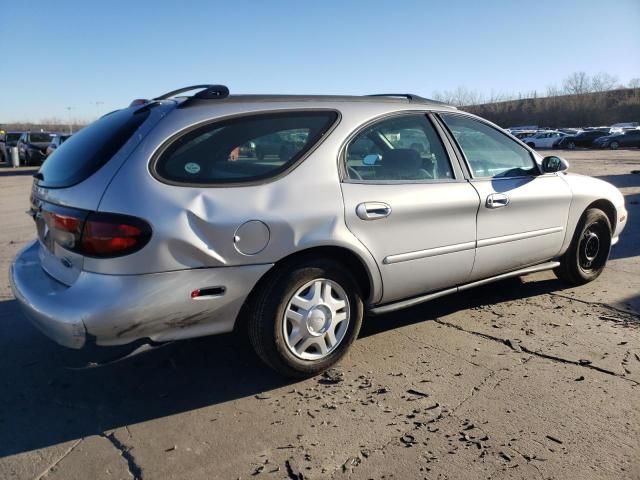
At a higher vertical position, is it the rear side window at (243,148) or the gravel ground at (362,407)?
the rear side window at (243,148)

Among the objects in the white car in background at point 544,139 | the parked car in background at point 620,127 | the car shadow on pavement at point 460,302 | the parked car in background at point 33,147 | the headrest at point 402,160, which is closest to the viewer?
the headrest at point 402,160

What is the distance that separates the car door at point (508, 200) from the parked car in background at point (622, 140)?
130ft

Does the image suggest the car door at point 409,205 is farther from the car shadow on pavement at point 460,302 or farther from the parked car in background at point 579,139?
the parked car in background at point 579,139

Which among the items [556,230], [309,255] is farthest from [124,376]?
[556,230]

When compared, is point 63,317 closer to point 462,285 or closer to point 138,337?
point 138,337

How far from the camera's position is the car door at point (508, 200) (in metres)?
4.06

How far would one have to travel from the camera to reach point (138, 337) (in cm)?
279

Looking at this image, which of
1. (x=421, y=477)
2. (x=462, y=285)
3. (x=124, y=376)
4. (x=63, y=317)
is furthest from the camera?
(x=462, y=285)

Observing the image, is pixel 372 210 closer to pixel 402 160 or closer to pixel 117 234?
pixel 402 160

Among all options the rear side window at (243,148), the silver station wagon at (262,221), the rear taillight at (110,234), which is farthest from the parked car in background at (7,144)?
the rear taillight at (110,234)

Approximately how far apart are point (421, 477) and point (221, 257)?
1.43 metres

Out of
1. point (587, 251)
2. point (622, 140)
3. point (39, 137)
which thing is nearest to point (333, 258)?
point (587, 251)

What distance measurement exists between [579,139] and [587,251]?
40.8m

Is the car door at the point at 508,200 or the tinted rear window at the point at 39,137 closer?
the car door at the point at 508,200
